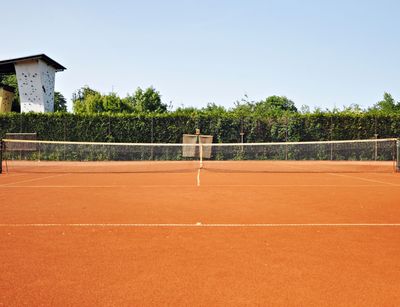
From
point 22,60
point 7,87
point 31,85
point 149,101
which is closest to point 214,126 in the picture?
point 31,85

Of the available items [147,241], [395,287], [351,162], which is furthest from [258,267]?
[351,162]

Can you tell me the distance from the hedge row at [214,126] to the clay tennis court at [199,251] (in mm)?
18310

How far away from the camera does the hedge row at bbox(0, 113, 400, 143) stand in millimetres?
27016

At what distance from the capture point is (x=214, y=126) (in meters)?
27.3

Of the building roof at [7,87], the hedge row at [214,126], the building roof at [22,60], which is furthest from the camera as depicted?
the building roof at [7,87]

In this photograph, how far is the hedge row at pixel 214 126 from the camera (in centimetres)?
2702

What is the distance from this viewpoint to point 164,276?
391 centimetres

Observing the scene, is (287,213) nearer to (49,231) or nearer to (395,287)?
(395,287)

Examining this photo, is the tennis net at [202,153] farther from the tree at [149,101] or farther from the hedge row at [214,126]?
the tree at [149,101]

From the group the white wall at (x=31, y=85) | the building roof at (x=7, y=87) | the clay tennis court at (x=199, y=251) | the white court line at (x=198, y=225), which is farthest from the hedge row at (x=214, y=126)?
the white court line at (x=198, y=225)

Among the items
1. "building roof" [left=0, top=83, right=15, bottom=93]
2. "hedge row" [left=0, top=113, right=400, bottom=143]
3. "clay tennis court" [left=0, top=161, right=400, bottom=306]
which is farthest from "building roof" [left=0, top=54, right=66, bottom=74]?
"clay tennis court" [left=0, top=161, right=400, bottom=306]

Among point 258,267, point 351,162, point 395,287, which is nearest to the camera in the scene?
point 395,287

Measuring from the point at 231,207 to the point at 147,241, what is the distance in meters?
3.02

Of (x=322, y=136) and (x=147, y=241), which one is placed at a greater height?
(x=322, y=136)
